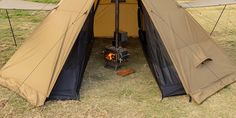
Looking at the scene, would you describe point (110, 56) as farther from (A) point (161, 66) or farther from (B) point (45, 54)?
(B) point (45, 54)

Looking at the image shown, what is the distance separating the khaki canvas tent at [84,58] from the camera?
4.92 meters

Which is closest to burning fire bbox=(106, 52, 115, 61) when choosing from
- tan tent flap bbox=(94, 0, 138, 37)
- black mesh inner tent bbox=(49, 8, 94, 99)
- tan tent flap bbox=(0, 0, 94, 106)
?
black mesh inner tent bbox=(49, 8, 94, 99)

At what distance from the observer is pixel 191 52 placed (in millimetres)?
5387

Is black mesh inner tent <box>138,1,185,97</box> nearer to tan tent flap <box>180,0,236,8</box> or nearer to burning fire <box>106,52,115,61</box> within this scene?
burning fire <box>106,52,115,61</box>

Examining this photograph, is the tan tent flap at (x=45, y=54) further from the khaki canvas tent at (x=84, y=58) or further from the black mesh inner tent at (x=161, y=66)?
the black mesh inner tent at (x=161, y=66)

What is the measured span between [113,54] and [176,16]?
1157mm

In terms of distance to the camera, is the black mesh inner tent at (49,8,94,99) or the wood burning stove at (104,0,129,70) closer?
the black mesh inner tent at (49,8,94,99)

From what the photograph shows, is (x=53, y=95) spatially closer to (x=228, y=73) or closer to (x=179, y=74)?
(x=179, y=74)

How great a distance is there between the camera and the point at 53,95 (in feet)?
16.1

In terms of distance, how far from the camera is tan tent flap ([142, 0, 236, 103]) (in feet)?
16.7

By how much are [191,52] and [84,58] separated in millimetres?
1619

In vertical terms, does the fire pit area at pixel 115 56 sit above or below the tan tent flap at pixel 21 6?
below

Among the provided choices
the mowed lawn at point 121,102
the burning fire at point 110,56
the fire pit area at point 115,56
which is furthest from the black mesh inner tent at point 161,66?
the burning fire at point 110,56

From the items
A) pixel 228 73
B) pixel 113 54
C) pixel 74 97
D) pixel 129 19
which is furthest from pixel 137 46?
pixel 74 97
